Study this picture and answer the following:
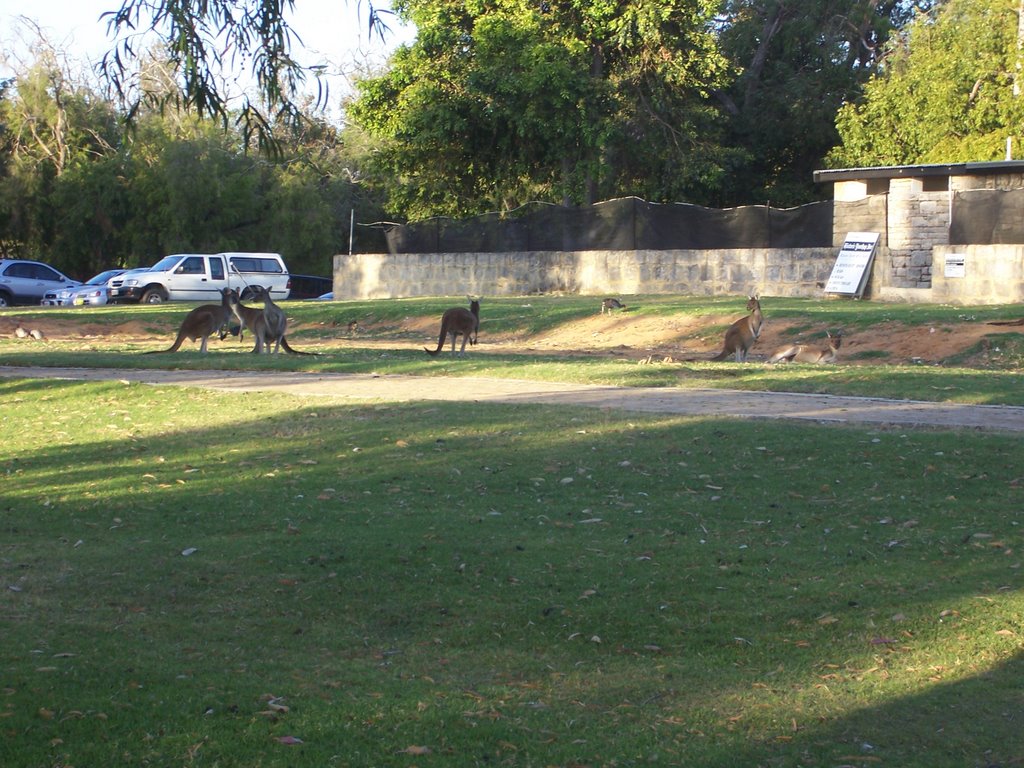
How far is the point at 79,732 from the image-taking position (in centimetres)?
514

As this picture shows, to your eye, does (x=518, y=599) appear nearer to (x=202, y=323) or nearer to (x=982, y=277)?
(x=202, y=323)

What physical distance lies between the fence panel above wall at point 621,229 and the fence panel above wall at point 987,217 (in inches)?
171

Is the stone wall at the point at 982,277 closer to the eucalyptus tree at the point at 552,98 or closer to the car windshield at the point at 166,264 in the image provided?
the eucalyptus tree at the point at 552,98

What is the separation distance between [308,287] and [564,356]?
90.8 feet

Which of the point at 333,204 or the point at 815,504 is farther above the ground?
the point at 333,204

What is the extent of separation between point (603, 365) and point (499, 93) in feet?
74.1

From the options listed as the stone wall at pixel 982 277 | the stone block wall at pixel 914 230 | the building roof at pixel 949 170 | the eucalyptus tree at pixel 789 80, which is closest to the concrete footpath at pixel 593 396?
the stone wall at pixel 982 277

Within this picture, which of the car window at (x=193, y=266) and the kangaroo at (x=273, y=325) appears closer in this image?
the kangaroo at (x=273, y=325)

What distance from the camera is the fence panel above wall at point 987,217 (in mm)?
26156

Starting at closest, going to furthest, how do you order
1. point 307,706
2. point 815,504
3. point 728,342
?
point 307,706 → point 815,504 → point 728,342

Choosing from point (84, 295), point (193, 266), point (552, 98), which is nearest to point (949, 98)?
point (552, 98)

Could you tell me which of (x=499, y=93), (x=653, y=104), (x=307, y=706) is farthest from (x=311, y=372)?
(x=653, y=104)

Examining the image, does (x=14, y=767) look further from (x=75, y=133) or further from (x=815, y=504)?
(x=75, y=133)

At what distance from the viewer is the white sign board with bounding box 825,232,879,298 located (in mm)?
29219
